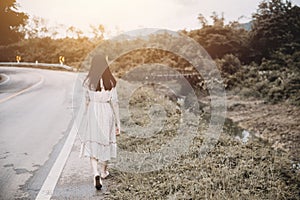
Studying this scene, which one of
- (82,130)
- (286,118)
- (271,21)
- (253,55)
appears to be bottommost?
(286,118)

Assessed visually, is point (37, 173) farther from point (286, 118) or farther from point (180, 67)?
point (180, 67)

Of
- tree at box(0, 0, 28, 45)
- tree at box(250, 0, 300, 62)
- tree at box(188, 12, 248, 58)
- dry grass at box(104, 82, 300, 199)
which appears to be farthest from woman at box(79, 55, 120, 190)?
tree at box(188, 12, 248, 58)

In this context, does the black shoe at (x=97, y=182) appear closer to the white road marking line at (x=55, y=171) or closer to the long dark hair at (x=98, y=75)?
the white road marking line at (x=55, y=171)

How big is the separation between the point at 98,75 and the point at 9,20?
2017 centimetres

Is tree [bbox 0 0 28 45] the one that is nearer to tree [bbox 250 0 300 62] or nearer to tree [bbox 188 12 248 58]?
tree [bbox 188 12 248 58]

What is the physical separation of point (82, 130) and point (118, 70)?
2687 centimetres


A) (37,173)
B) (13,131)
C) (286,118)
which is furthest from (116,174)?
(286,118)

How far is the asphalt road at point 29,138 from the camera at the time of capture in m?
4.98

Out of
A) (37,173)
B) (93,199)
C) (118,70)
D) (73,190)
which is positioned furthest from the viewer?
(118,70)

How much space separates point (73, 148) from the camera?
682 centimetres

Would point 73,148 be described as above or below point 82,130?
below

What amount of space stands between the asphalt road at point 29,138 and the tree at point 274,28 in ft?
69.2

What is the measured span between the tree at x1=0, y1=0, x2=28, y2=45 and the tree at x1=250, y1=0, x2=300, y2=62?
19026 mm

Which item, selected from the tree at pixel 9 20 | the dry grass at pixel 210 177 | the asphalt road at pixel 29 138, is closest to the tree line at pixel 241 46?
the tree at pixel 9 20
